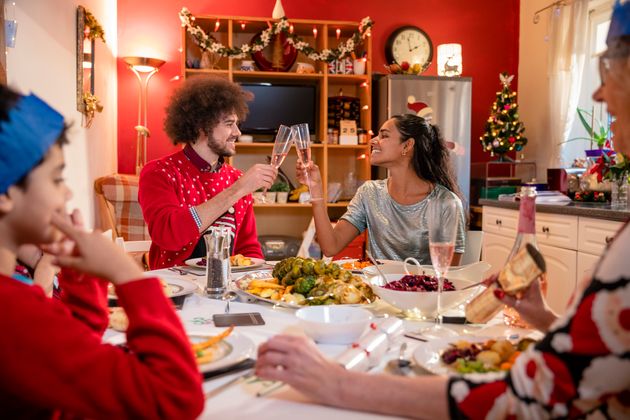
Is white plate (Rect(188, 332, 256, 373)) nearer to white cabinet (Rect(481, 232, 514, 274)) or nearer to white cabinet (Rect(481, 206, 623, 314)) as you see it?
white cabinet (Rect(481, 206, 623, 314))

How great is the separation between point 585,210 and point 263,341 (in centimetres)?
257

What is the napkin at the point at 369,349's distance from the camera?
3.14ft

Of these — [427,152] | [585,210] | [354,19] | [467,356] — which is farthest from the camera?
[354,19]

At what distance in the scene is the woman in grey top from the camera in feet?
Result: 8.14

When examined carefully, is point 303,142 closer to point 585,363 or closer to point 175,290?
Answer: point 175,290

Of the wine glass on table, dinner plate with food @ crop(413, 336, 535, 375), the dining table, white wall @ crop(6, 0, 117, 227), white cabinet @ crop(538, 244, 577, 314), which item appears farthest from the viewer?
white cabinet @ crop(538, 244, 577, 314)

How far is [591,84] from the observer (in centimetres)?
483

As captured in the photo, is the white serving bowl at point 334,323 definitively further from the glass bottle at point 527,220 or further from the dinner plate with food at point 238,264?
the dinner plate with food at point 238,264

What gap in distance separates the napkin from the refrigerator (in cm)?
386

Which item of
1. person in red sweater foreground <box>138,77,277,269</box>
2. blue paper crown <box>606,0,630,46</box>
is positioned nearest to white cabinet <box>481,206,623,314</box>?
person in red sweater foreground <box>138,77,277,269</box>

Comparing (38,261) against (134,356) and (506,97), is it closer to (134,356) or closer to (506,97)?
(134,356)

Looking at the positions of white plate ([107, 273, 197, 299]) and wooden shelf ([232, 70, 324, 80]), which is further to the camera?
wooden shelf ([232, 70, 324, 80])

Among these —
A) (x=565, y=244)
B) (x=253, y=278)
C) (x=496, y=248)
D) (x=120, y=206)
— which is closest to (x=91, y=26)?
(x=120, y=206)

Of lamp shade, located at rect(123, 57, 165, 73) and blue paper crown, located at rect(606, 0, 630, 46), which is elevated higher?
lamp shade, located at rect(123, 57, 165, 73)
